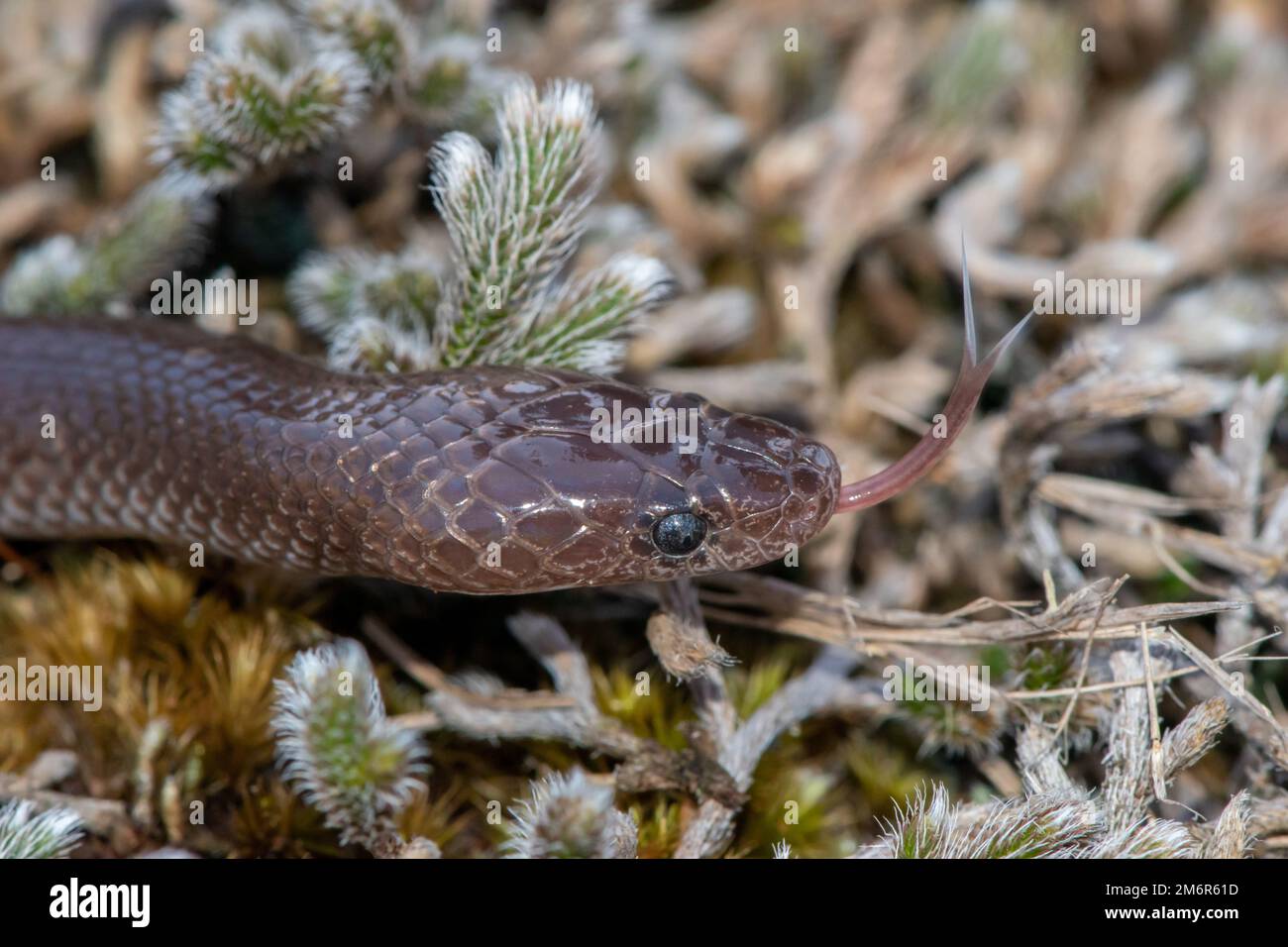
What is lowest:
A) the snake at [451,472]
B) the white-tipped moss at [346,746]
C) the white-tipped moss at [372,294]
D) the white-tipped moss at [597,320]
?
the white-tipped moss at [346,746]

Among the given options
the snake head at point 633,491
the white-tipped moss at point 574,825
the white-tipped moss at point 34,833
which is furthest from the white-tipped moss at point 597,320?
the white-tipped moss at point 34,833

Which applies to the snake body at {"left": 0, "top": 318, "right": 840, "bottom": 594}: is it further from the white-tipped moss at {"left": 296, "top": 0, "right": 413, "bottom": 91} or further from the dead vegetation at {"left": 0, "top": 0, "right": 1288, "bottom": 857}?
the white-tipped moss at {"left": 296, "top": 0, "right": 413, "bottom": 91}

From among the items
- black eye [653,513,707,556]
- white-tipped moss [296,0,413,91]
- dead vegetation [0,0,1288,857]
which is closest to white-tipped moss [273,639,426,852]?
dead vegetation [0,0,1288,857]

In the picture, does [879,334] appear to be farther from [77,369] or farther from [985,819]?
[77,369]

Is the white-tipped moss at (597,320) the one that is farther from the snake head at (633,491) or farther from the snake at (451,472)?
the snake head at (633,491)
